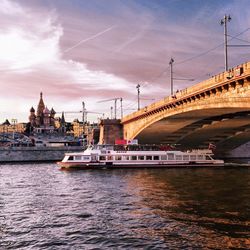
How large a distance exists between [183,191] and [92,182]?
11534 mm

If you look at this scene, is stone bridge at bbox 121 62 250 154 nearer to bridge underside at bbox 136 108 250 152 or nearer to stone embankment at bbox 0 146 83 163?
bridge underside at bbox 136 108 250 152

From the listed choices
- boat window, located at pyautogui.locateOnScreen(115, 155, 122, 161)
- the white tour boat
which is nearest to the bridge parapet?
the white tour boat

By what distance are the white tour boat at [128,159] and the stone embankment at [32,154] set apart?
2504 centimetres

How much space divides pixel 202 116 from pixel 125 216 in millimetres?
26863

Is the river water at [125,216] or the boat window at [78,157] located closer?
the river water at [125,216]

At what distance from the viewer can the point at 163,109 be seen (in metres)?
53.2

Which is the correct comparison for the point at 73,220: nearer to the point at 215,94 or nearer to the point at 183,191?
the point at 183,191

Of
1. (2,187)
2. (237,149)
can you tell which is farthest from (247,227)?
(237,149)

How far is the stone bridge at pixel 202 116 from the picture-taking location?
3266 cm

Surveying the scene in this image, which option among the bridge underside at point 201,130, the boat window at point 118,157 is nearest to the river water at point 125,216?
the bridge underside at point 201,130

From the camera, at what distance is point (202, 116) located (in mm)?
47812

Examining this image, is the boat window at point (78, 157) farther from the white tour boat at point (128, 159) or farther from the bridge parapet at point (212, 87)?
the bridge parapet at point (212, 87)

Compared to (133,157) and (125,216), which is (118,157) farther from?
(125,216)

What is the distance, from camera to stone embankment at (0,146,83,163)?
82.8 metres
